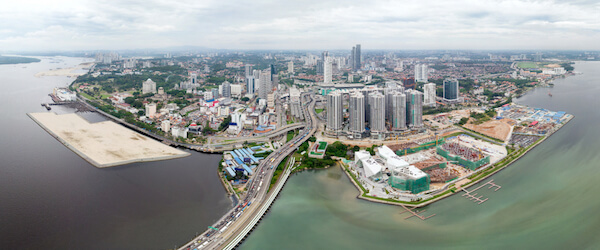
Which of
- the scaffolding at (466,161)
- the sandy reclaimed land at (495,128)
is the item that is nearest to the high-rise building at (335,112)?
the scaffolding at (466,161)

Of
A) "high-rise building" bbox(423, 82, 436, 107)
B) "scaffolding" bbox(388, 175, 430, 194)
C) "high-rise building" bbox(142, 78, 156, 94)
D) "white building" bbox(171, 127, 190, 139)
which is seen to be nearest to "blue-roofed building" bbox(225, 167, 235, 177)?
"white building" bbox(171, 127, 190, 139)

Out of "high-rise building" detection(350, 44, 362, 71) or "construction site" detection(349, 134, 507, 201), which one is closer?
"construction site" detection(349, 134, 507, 201)

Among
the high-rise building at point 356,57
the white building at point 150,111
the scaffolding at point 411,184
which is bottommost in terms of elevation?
the scaffolding at point 411,184

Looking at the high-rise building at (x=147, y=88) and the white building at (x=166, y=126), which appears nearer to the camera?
the white building at (x=166, y=126)

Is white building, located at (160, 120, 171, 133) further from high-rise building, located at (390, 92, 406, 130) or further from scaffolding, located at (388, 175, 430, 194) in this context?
scaffolding, located at (388, 175, 430, 194)

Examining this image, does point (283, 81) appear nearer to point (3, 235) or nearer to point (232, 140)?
point (232, 140)

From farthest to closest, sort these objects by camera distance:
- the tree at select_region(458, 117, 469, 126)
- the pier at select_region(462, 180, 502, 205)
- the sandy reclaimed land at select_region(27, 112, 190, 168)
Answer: the tree at select_region(458, 117, 469, 126)
the sandy reclaimed land at select_region(27, 112, 190, 168)
the pier at select_region(462, 180, 502, 205)

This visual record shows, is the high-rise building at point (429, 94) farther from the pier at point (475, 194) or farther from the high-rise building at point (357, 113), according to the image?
Result: the pier at point (475, 194)
